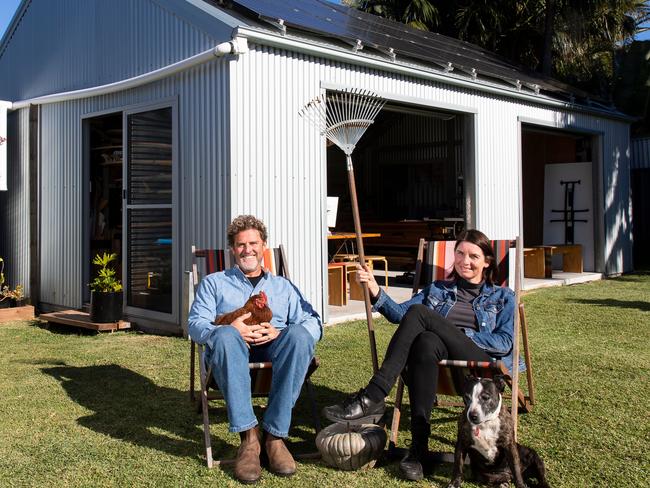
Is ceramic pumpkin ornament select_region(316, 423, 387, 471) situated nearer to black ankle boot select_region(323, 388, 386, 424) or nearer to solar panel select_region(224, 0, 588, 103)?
black ankle boot select_region(323, 388, 386, 424)

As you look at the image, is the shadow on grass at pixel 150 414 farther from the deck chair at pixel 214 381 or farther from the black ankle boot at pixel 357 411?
the black ankle boot at pixel 357 411

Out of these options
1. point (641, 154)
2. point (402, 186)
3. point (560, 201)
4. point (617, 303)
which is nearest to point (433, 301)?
point (617, 303)

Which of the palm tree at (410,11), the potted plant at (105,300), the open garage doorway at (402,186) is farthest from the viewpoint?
the palm tree at (410,11)

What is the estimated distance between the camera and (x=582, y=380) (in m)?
4.77

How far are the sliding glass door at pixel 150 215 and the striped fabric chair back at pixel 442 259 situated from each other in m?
3.10

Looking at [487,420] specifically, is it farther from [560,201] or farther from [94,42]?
[560,201]

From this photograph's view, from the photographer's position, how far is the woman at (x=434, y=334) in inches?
127

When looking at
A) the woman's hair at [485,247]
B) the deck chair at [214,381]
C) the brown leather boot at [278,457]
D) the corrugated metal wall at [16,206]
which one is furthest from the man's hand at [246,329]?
the corrugated metal wall at [16,206]

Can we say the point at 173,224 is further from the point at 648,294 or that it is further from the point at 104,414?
the point at 648,294

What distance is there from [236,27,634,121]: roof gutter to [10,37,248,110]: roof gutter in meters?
0.14

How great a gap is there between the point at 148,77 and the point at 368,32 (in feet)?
10.5

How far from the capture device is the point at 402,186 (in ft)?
48.8

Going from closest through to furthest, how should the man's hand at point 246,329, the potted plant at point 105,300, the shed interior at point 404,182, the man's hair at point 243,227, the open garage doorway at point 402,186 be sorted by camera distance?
1. the man's hand at point 246,329
2. the man's hair at point 243,227
3. the potted plant at point 105,300
4. the open garage doorway at point 402,186
5. the shed interior at point 404,182

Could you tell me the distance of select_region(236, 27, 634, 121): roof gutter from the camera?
20.7 feet
